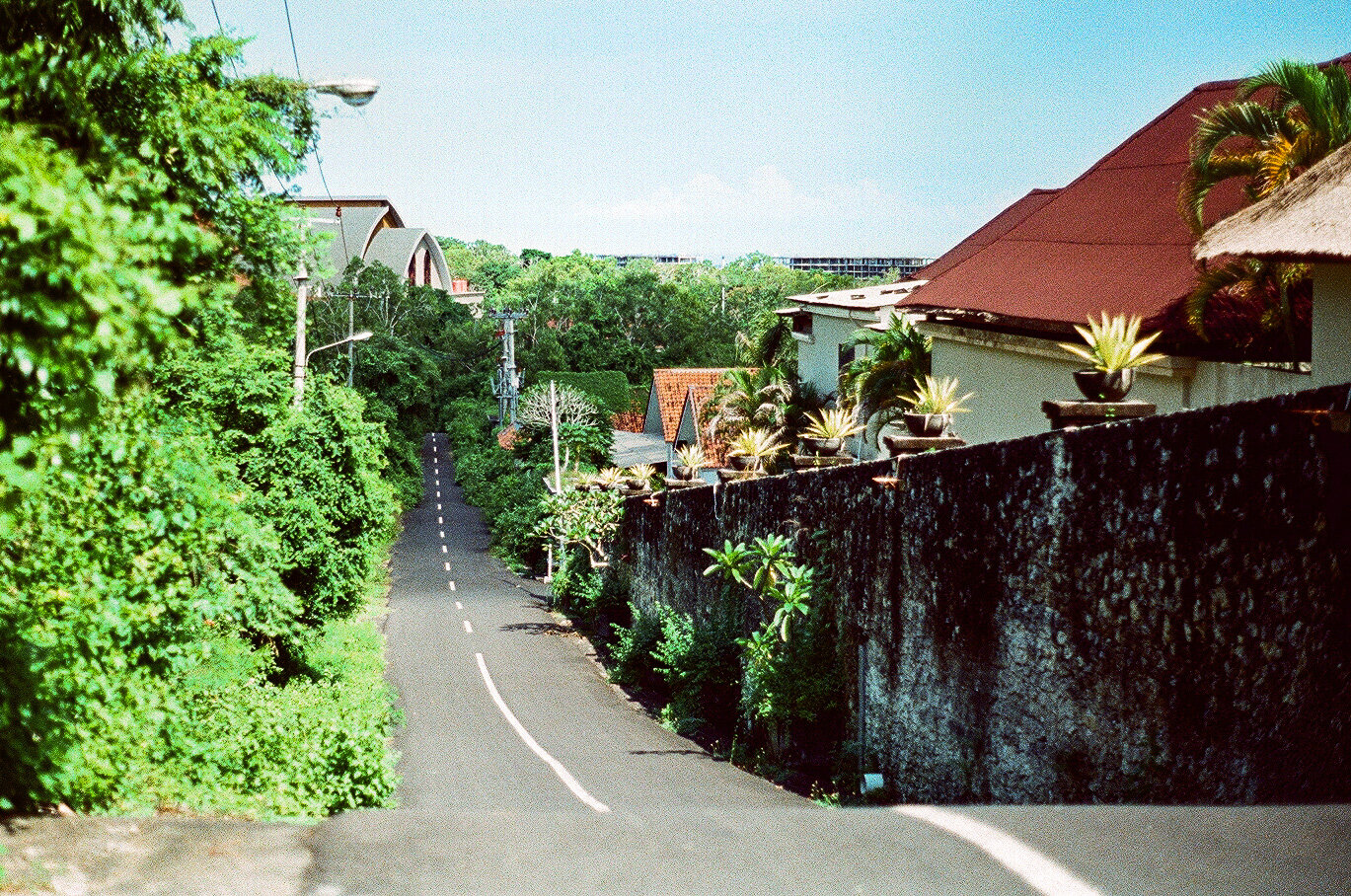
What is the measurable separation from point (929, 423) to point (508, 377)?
44.7 m

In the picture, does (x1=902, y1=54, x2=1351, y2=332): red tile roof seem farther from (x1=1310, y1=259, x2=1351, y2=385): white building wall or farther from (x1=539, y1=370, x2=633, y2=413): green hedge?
(x1=539, y1=370, x2=633, y2=413): green hedge

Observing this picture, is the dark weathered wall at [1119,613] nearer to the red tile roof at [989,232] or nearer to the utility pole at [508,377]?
→ the red tile roof at [989,232]

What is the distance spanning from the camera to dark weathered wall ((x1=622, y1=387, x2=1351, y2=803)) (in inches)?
232

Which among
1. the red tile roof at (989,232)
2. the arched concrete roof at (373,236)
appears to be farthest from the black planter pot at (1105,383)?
the arched concrete roof at (373,236)

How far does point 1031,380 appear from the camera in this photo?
1552 cm

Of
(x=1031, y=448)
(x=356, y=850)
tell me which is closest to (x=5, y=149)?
(x=356, y=850)

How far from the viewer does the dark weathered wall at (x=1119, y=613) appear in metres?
5.89

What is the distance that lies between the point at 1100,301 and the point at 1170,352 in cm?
149

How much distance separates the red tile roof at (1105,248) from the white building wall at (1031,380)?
0.56 meters

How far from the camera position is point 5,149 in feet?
11.4

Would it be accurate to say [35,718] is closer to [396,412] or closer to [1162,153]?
[1162,153]

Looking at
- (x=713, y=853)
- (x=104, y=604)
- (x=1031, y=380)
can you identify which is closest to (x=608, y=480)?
(x=1031, y=380)

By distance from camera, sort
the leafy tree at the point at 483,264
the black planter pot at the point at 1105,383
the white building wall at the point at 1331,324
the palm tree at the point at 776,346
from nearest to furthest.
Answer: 1. the black planter pot at the point at 1105,383
2. the white building wall at the point at 1331,324
3. the palm tree at the point at 776,346
4. the leafy tree at the point at 483,264

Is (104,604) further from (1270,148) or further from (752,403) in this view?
(752,403)
